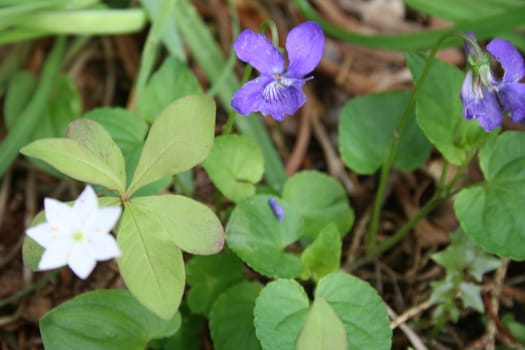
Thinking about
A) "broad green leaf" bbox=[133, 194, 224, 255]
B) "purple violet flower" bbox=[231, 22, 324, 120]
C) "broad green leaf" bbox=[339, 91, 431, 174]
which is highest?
"purple violet flower" bbox=[231, 22, 324, 120]

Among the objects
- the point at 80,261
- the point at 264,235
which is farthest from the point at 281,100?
the point at 80,261

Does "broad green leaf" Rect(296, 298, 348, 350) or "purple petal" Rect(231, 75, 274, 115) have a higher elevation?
"purple petal" Rect(231, 75, 274, 115)

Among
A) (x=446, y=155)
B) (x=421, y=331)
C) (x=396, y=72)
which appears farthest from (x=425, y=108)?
(x=396, y=72)

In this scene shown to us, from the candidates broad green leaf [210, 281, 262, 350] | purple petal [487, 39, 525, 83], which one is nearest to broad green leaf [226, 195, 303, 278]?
broad green leaf [210, 281, 262, 350]

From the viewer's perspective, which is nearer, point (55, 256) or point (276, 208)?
point (55, 256)

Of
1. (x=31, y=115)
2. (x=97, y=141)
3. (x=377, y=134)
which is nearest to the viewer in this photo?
(x=97, y=141)

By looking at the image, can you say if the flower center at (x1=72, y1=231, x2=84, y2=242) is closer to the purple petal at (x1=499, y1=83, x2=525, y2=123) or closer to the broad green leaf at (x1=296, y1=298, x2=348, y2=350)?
the broad green leaf at (x1=296, y1=298, x2=348, y2=350)

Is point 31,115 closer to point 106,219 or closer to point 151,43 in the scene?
point 151,43

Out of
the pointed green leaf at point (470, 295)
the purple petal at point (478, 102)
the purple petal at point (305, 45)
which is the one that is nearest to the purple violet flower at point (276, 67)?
the purple petal at point (305, 45)
